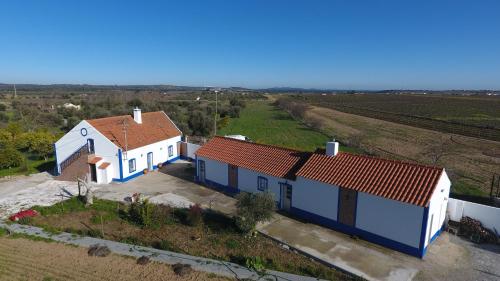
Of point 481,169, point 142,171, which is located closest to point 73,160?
point 142,171

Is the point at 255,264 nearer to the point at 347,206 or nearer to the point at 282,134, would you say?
the point at 347,206

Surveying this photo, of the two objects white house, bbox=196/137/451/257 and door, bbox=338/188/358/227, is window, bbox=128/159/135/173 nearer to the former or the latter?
white house, bbox=196/137/451/257

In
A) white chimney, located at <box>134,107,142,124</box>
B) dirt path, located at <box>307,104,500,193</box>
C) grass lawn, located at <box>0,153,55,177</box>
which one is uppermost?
white chimney, located at <box>134,107,142,124</box>

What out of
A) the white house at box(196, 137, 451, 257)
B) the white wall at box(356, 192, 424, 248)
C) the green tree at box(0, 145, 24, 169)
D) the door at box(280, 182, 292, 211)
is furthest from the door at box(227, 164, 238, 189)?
the green tree at box(0, 145, 24, 169)

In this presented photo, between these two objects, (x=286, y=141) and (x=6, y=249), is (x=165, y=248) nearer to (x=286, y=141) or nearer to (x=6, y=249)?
(x=6, y=249)

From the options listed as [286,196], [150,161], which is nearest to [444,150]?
[286,196]

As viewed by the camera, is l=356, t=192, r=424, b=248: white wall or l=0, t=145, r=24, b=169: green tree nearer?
l=356, t=192, r=424, b=248: white wall
